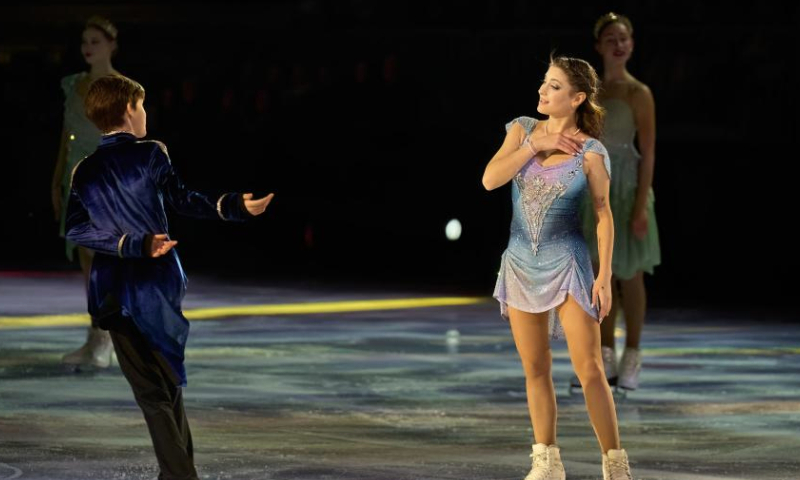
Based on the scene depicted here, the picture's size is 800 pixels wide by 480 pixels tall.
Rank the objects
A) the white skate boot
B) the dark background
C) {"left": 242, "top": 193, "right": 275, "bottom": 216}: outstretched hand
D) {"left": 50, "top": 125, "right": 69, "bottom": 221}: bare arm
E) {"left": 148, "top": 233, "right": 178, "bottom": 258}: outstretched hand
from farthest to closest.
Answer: the dark background < {"left": 50, "top": 125, "right": 69, "bottom": 221}: bare arm < the white skate boot < {"left": 242, "top": 193, "right": 275, "bottom": 216}: outstretched hand < {"left": 148, "top": 233, "right": 178, "bottom": 258}: outstretched hand

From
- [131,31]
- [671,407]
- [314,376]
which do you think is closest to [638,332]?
[671,407]

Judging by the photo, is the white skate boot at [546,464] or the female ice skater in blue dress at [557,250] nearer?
the female ice skater in blue dress at [557,250]

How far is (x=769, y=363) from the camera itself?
11.1 m

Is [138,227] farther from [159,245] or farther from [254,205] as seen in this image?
[254,205]

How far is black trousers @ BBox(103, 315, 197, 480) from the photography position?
6.21 meters

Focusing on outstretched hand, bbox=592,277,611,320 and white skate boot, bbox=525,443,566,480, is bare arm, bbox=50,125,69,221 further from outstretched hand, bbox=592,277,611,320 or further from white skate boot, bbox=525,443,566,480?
outstretched hand, bbox=592,277,611,320

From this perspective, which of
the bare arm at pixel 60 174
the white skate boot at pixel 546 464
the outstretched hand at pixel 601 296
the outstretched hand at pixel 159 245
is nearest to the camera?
the outstretched hand at pixel 159 245

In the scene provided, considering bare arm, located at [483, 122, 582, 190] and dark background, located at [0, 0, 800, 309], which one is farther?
dark background, located at [0, 0, 800, 309]

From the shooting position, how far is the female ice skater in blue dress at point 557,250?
668 centimetres

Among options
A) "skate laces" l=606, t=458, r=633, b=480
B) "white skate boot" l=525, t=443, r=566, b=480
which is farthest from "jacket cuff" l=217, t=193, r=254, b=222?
"skate laces" l=606, t=458, r=633, b=480

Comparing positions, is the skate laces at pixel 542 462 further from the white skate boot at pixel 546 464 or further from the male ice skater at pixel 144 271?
the male ice skater at pixel 144 271

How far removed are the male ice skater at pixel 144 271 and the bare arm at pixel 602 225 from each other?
1.27 metres

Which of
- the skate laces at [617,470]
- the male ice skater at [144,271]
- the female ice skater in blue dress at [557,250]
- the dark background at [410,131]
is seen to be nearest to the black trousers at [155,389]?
the male ice skater at [144,271]

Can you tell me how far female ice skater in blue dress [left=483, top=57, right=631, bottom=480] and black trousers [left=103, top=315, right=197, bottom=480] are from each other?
132cm
